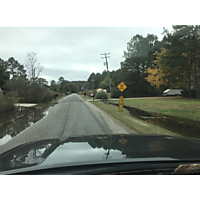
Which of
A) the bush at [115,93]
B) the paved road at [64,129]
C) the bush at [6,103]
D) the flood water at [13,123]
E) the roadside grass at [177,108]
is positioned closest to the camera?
the paved road at [64,129]

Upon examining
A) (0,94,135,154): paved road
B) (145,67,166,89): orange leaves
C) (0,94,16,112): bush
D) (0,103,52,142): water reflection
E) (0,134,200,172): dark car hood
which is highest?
(145,67,166,89): orange leaves

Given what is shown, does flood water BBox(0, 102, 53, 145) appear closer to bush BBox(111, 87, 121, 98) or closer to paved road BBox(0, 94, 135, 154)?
paved road BBox(0, 94, 135, 154)

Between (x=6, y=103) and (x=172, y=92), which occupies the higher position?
(x=6, y=103)

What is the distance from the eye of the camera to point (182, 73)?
32.6 meters

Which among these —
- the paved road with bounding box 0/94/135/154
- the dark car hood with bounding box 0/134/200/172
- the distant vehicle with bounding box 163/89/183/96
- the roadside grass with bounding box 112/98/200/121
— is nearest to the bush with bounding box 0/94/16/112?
the paved road with bounding box 0/94/135/154

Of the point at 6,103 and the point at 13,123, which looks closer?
the point at 13,123

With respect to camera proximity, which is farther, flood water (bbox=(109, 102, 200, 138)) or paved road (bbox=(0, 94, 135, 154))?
flood water (bbox=(109, 102, 200, 138))

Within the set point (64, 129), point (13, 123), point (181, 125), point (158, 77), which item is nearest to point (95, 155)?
point (64, 129)

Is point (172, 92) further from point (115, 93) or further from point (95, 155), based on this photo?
point (95, 155)

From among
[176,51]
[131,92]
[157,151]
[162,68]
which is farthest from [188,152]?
[131,92]

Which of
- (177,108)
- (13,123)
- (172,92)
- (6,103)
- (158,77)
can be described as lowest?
(177,108)

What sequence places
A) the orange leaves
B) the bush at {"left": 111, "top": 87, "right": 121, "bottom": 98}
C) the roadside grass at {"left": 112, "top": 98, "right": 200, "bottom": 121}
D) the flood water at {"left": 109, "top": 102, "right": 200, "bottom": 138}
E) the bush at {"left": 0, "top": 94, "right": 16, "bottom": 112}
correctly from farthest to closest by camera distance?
1. the bush at {"left": 111, "top": 87, "right": 121, "bottom": 98}
2. the orange leaves
3. the bush at {"left": 0, "top": 94, "right": 16, "bottom": 112}
4. the roadside grass at {"left": 112, "top": 98, "right": 200, "bottom": 121}
5. the flood water at {"left": 109, "top": 102, "right": 200, "bottom": 138}

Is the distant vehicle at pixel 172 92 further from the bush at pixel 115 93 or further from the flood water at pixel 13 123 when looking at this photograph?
the flood water at pixel 13 123

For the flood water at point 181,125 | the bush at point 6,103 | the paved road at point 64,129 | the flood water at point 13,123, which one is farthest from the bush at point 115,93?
the paved road at point 64,129
